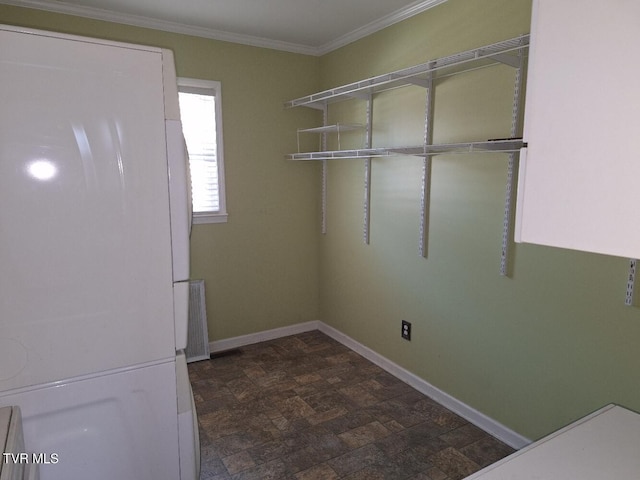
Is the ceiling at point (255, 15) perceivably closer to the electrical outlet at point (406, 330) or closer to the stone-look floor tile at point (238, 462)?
the electrical outlet at point (406, 330)

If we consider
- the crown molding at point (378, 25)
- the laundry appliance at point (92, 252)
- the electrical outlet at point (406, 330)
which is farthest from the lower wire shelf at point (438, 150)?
the laundry appliance at point (92, 252)

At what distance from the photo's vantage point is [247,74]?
3.30 meters

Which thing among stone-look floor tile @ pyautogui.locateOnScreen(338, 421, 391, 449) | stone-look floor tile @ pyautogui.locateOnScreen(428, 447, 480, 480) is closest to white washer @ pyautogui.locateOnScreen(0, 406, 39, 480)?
stone-look floor tile @ pyautogui.locateOnScreen(338, 421, 391, 449)

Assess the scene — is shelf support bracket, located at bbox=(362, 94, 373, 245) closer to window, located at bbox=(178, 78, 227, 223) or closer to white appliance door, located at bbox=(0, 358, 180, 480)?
window, located at bbox=(178, 78, 227, 223)

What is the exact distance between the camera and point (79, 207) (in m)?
1.18

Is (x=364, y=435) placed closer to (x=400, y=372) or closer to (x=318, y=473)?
(x=318, y=473)

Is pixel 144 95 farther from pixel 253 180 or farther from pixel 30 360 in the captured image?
pixel 253 180

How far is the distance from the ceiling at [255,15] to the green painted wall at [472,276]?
0.13 meters

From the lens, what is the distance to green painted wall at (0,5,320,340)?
3250mm

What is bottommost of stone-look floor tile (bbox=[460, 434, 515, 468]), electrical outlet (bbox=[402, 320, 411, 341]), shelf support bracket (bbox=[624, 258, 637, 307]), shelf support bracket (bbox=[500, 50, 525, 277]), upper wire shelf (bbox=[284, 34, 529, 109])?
stone-look floor tile (bbox=[460, 434, 515, 468])

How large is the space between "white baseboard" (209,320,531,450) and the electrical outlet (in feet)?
0.83

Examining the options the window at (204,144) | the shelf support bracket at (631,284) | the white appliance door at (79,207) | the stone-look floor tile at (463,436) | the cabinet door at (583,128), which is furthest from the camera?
the window at (204,144)

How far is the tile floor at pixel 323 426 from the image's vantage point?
210cm

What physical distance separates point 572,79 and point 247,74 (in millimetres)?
3104
